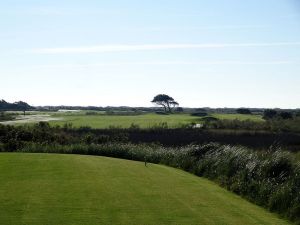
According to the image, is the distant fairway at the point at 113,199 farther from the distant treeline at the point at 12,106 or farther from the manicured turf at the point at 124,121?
the distant treeline at the point at 12,106

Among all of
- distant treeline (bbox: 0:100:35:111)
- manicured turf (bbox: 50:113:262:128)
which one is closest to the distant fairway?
manicured turf (bbox: 50:113:262:128)

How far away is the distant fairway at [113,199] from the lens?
1170 cm

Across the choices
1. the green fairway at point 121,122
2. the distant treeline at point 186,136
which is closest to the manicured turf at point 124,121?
the green fairway at point 121,122

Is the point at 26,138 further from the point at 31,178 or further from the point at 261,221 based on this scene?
the point at 261,221

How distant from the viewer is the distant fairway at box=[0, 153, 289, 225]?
1170 cm

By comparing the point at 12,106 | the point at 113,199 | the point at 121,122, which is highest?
the point at 12,106

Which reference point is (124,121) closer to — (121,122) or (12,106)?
(121,122)

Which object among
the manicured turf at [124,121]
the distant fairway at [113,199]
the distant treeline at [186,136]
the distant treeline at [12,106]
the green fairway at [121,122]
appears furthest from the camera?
the distant treeline at [12,106]

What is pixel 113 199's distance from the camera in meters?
13.7


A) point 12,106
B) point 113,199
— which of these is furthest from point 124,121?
point 12,106

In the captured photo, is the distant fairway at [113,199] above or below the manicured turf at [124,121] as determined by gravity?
below

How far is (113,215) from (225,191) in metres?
5.67

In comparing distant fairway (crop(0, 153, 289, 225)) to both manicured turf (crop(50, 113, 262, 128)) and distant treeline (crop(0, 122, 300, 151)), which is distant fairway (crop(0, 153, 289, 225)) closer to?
distant treeline (crop(0, 122, 300, 151))

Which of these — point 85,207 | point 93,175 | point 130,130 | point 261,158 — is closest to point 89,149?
point 93,175
